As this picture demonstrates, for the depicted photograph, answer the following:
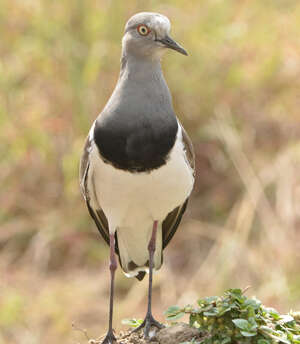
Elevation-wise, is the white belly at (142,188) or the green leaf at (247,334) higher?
the white belly at (142,188)

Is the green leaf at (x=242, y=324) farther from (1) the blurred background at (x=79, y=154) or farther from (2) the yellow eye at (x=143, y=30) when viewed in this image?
(1) the blurred background at (x=79, y=154)

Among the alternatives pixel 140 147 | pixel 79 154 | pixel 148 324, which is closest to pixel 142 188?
pixel 140 147

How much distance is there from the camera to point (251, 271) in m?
6.32

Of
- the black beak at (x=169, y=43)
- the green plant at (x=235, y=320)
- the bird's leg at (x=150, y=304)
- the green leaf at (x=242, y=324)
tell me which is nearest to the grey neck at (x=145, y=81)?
the black beak at (x=169, y=43)

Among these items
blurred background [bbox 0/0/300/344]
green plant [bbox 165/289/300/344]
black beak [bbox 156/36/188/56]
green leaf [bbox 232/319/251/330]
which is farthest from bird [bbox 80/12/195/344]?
blurred background [bbox 0/0/300/344]

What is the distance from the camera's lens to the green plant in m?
3.09

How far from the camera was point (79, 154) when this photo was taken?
6273 millimetres

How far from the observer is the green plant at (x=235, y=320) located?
3.09 m

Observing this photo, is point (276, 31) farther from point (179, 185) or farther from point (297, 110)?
point (179, 185)

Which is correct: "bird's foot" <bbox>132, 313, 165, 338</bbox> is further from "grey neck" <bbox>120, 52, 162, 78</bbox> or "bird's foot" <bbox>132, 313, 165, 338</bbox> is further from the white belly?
"grey neck" <bbox>120, 52, 162, 78</bbox>

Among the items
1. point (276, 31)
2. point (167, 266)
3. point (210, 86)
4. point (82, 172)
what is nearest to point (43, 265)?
point (167, 266)

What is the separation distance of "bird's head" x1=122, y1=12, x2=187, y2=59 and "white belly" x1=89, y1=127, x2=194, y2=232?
465 millimetres

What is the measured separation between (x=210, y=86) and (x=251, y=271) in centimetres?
189

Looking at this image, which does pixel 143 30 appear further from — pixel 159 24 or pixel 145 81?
pixel 145 81
